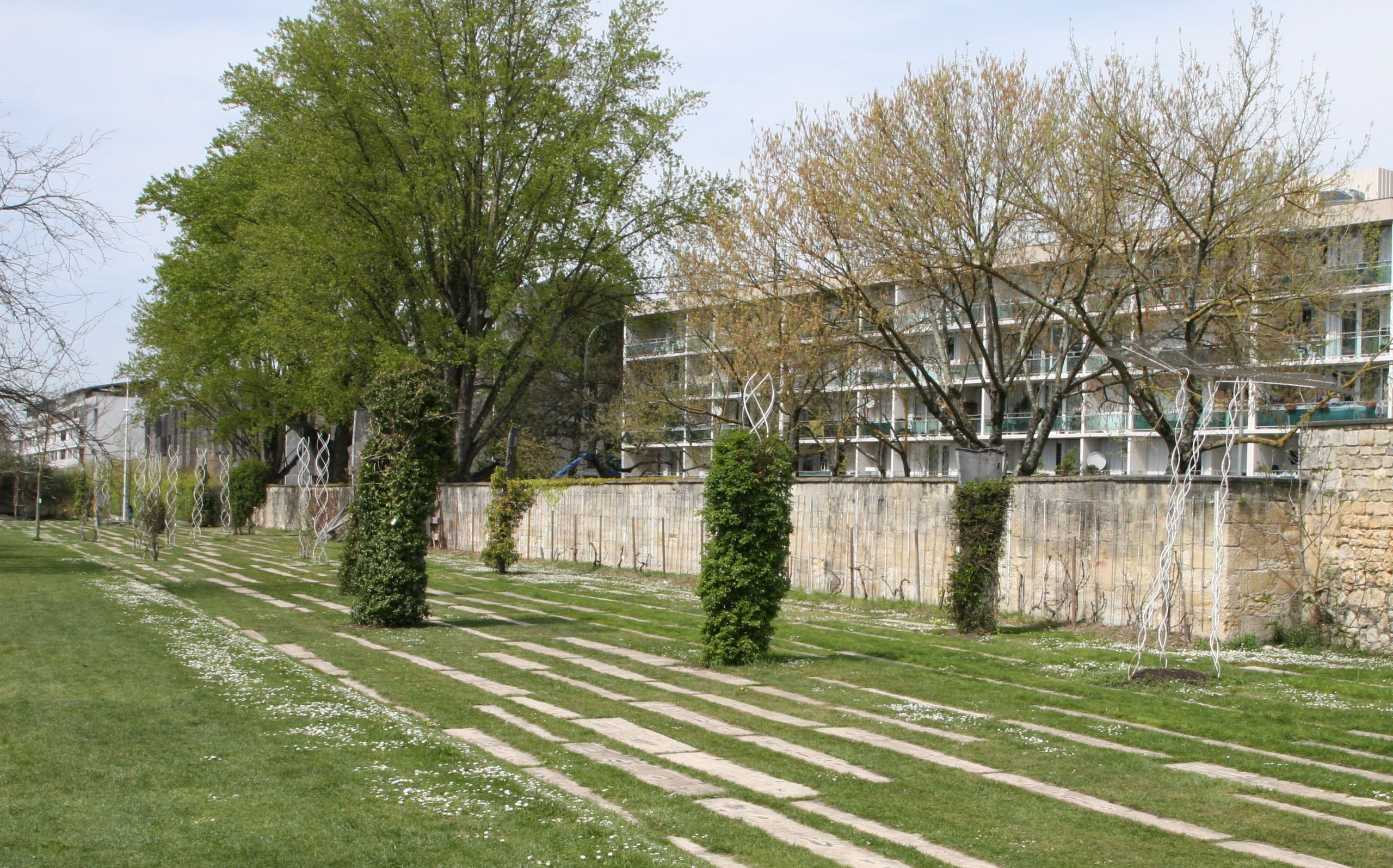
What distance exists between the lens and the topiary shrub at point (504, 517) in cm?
2580

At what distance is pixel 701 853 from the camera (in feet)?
17.4

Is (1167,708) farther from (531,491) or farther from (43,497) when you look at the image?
(43,497)

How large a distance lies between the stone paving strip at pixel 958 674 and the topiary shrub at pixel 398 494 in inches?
217

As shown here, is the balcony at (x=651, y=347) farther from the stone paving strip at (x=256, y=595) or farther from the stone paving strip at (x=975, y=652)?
the stone paving strip at (x=975, y=652)

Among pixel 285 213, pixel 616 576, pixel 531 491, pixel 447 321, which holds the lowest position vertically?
pixel 616 576

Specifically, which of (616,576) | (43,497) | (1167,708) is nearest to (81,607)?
(616,576)

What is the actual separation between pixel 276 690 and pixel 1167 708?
24.0 ft

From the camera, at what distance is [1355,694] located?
34.2 feet

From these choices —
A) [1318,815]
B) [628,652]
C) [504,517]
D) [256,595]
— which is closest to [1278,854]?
[1318,815]

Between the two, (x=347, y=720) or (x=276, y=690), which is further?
(x=276, y=690)

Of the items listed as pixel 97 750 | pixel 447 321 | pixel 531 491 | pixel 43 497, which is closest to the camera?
pixel 97 750

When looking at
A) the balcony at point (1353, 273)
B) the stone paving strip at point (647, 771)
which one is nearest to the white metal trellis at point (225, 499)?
the balcony at point (1353, 273)

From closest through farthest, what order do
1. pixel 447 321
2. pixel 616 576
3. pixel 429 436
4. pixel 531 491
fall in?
pixel 429 436 → pixel 616 576 → pixel 531 491 → pixel 447 321

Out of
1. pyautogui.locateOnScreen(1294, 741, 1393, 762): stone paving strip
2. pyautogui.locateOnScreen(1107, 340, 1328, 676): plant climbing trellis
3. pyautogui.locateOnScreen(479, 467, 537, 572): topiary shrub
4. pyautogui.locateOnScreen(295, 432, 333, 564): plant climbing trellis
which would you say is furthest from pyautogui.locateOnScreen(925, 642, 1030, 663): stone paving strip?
pyautogui.locateOnScreen(295, 432, 333, 564): plant climbing trellis
